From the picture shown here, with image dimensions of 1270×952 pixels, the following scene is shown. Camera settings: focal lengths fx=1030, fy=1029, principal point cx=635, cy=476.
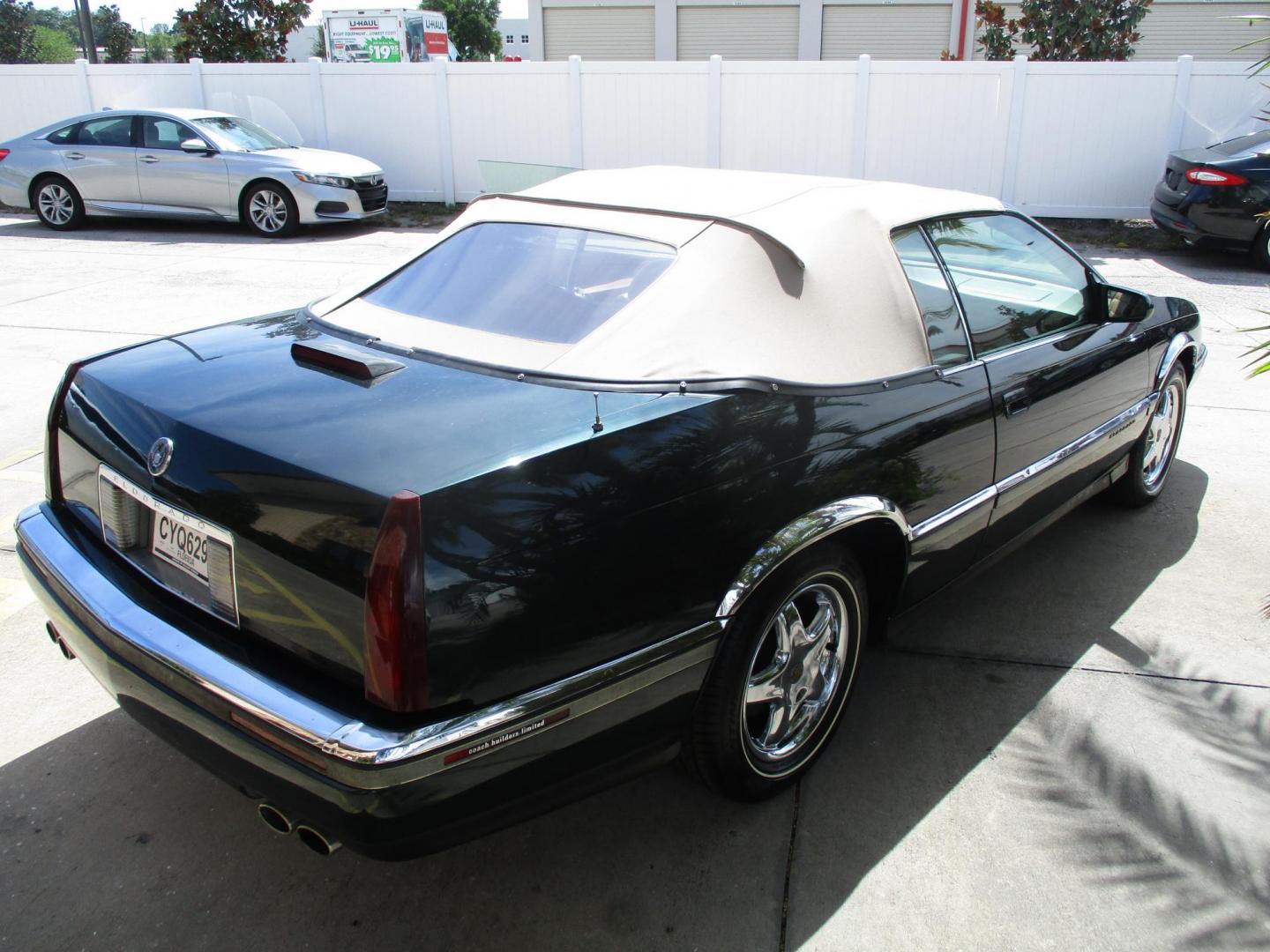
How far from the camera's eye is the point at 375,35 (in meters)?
29.0

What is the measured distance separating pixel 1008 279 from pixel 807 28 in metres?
23.6

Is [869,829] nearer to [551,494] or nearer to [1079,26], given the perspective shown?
[551,494]

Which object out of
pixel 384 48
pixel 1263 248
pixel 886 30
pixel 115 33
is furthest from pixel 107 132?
pixel 115 33

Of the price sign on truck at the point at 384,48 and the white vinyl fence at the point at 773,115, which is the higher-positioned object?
the price sign on truck at the point at 384,48

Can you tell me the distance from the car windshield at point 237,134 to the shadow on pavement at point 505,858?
11347 millimetres

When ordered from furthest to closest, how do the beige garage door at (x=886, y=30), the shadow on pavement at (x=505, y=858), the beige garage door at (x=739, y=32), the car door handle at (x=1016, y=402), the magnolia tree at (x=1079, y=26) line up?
the beige garage door at (x=739, y=32) < the beige garage door at (x=886, y=30) < the magnolia tree at (x=1079, y=26) < the car door handle at (x=1016, y=402) < the shadow on pavement at (x=505, y=858)

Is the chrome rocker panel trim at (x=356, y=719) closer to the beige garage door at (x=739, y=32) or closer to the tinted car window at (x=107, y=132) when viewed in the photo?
the tinted car window at (x=107, y=132)

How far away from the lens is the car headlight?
1256cm

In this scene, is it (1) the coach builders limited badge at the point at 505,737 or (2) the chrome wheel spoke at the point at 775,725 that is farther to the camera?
(2) the chrome wheel spoke at the point at 775,725

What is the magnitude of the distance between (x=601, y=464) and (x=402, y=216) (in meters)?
13.2

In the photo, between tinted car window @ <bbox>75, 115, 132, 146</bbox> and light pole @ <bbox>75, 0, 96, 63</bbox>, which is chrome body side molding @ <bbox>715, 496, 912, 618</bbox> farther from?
light pole @ <bbox>75, 0, 96, 63</bbox>

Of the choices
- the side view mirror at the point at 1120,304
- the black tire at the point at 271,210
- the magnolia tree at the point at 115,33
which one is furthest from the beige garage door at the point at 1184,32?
the magnolia tree at the point at 115,33

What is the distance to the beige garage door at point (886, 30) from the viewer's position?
24797mm

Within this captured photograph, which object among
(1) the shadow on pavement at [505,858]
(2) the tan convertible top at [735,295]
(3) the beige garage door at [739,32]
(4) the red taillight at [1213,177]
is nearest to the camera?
(1) the shadow on pavement at [505,858]
